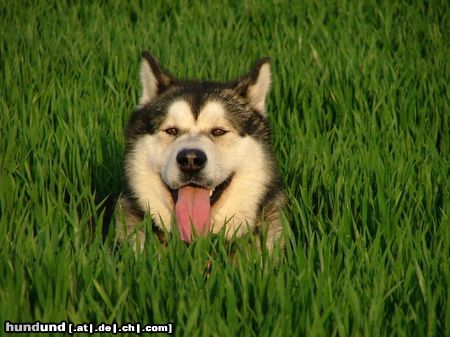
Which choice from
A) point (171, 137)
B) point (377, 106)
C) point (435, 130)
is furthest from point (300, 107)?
point (171, 137)

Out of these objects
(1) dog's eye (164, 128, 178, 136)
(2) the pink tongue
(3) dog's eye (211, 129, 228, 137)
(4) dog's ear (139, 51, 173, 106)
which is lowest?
(2) the pink tongue

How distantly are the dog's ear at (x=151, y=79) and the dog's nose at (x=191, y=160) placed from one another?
0.95 m

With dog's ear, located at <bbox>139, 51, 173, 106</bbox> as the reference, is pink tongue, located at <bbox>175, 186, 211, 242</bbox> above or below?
below

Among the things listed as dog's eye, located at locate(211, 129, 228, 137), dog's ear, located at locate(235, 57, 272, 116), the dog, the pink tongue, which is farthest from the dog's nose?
dog's ear, located at locate(235, 57, 272, 116)

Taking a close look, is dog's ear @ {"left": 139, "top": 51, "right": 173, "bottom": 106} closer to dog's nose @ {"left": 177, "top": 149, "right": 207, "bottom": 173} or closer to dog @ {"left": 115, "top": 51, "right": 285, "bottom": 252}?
dog @ {"left": 115, "top": 51, "right": 285, "bottom": 252}

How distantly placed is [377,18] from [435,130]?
13.6 ft

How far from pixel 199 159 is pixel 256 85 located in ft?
3.06

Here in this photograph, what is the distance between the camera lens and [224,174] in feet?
13.5

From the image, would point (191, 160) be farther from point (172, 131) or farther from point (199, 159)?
point (172, 131)

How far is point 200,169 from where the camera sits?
3.96 metres

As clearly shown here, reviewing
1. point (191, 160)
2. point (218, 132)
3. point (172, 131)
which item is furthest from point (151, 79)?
point (191, 160)

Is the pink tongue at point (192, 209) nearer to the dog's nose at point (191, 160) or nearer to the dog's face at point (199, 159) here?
the dog's face at point (199, 159)

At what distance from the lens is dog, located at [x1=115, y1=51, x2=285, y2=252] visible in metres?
4.02

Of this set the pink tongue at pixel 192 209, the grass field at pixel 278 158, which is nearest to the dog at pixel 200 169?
the pink tongue at pixel 192 209
